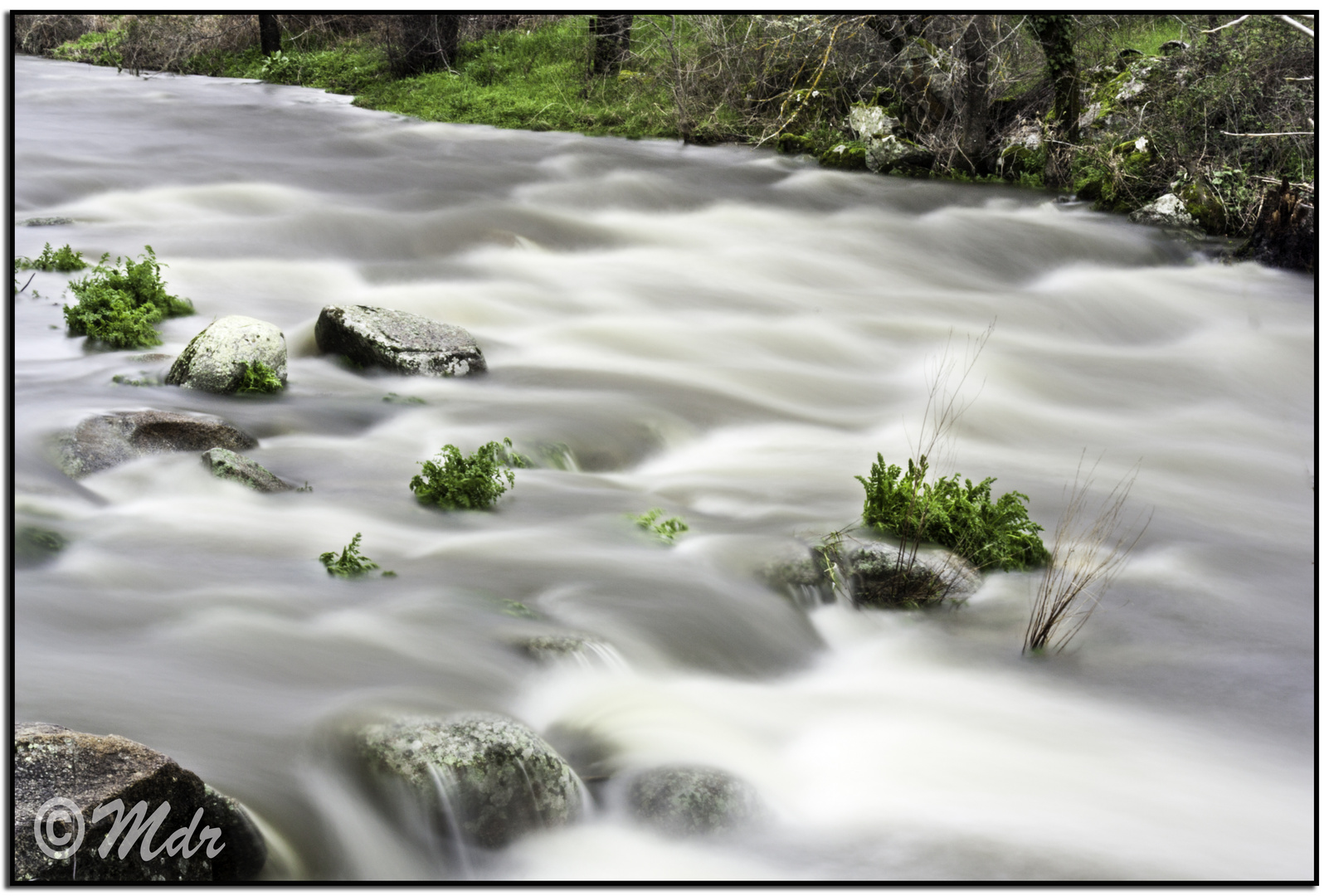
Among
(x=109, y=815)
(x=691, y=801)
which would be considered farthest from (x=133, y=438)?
(x=691, y=801)

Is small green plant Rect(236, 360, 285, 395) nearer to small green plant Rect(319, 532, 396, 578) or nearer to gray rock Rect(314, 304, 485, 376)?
gray rock Rect(314, 304, 485, 376)

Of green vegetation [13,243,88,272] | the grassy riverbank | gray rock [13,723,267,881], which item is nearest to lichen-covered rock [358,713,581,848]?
gray rock [13,723,267,881]

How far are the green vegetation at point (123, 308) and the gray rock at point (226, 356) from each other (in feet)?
2.72

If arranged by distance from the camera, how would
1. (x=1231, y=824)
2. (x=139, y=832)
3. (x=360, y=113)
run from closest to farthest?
(x=139, y=832) < (x=1231, y=824) < (x=360, y=113)

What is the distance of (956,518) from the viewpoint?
5.01 metres

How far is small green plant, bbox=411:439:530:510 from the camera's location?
5148 millimetres

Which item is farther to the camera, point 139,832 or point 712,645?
point 712,645

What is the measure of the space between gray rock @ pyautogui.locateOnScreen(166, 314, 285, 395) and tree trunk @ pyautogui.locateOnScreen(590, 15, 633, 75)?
28.7ft

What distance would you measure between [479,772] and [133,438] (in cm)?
318

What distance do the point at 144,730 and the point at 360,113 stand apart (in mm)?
13502

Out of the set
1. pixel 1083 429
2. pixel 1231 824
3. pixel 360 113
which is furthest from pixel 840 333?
pixel 360 113

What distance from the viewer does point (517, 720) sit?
11.7 feet

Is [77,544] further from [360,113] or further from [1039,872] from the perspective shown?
Result: [360,113]

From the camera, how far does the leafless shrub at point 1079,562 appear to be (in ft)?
14.5
